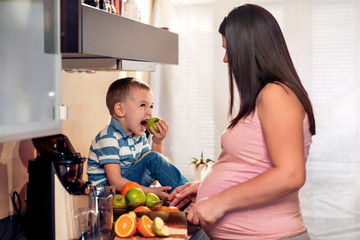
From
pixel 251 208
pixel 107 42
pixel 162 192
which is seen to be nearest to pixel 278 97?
pixel 251 208

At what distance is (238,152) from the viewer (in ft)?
4.83

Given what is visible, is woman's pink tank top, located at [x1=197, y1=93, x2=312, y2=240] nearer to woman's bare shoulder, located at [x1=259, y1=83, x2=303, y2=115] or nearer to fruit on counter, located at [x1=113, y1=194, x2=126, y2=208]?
woman's bare shoulder, located at [x1=259, y1=83, x2=303, y2=115]

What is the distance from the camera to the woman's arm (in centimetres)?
133

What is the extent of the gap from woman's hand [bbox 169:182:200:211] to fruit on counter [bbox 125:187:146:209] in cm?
13

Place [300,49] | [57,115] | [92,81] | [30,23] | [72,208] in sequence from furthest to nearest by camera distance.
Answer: [300,49]
[92,81]
[72,208]
[57,115]
[30,23]

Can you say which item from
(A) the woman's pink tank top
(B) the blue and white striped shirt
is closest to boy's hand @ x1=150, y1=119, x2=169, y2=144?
(B) the blue and white striped shirt

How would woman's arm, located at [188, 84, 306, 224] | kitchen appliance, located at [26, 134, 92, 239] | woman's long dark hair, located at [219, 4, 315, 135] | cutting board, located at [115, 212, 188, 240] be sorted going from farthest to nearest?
1. cutting board, located at [115, 212, 188, 240]
2. kitchen appliance, located at [26, 134, 92, 239]
3. woman's long dark hair, located at [219, 4, 315, 135]
4. woman's arm, located at [188, 84, 306, 224]

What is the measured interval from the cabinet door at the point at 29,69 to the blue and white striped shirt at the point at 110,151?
81 cm

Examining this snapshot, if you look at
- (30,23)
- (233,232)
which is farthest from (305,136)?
(30,23)

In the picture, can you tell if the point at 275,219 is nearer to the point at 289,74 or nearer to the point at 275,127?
the point at 275,127

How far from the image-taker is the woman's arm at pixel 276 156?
1331 mm

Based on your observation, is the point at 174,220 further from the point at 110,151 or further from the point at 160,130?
the point at 160,130

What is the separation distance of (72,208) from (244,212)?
547 millimetres

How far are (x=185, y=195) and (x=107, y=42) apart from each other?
0.62m
